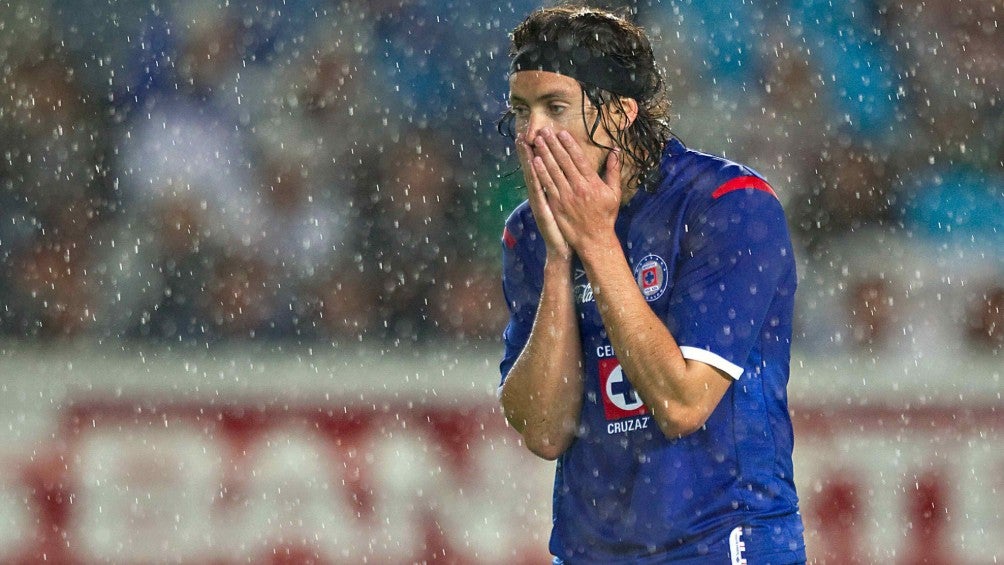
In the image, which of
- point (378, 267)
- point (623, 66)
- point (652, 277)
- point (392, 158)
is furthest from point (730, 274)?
point (392, 158)

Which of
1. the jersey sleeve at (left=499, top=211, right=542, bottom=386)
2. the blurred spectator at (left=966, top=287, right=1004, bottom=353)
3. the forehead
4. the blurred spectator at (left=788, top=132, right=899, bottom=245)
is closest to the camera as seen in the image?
the forehead

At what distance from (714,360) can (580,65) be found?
2.41ft

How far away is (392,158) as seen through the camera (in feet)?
23.3

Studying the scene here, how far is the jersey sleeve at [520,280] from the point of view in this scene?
3250 mm

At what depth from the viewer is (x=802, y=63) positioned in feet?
23.8

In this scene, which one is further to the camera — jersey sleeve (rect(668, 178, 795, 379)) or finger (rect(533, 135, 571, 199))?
finger (rect(533, 135, 571, 199))

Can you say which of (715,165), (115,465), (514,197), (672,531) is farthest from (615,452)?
(514,197)

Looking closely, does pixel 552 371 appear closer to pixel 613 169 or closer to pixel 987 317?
pixel 613 169

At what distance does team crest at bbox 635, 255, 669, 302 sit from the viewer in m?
2.93

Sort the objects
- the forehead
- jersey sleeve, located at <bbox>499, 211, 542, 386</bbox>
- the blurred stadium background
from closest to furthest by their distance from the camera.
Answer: the forehead
jersey sleeve, located at <bbox>499, 211, 542, 386</bbox>
the blurred stadium background

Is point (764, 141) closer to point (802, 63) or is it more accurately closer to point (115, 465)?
point (802, 63)

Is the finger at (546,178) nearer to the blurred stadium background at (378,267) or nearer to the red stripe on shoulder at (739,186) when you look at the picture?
the red stripe on shoulder at (739,186)

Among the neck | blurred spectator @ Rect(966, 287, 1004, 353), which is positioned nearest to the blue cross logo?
the neck

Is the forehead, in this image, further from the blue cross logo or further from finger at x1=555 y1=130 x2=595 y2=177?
the blue cross logo
